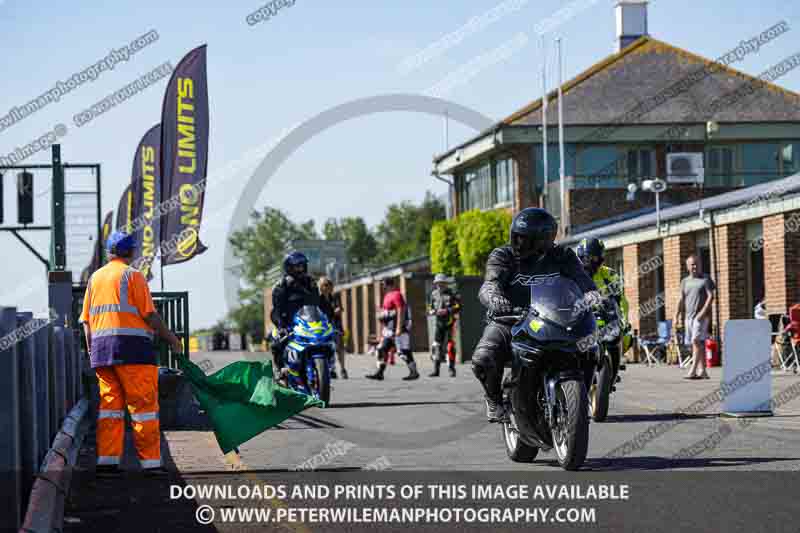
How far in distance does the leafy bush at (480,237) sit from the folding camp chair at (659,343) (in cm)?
1548

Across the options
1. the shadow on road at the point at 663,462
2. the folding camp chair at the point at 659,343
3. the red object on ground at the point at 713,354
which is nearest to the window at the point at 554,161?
the folding camp chair at the point at 659,343

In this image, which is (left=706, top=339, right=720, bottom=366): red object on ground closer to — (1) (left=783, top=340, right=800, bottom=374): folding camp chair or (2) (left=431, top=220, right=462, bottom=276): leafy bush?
(1) (left=783, top=340, right=800, bottom=374): folding camp chair

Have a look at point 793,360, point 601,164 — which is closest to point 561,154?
point 601,164

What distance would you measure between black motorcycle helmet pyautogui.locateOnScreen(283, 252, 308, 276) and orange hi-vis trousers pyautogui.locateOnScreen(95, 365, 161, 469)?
6.05 m

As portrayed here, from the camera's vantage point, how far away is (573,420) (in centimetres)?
797

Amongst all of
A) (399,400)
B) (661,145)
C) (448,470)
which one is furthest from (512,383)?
(661,145)

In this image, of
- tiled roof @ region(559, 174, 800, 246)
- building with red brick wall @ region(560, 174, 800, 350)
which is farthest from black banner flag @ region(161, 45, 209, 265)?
tiled roof @ region(559, 174, 800, 246)

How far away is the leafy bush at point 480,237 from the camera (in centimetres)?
4359

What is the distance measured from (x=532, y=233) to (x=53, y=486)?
3.65 meters

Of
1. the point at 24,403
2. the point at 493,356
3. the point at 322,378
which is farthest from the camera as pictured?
the point at 322,378

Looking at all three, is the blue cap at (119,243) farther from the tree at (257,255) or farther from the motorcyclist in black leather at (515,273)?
the tree at (257,255)

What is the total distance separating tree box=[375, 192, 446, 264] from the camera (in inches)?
4611

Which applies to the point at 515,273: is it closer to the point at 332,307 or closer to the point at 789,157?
the point at 332,307

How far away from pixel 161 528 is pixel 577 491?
239 centimetres
